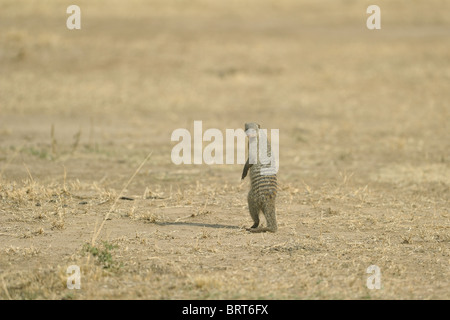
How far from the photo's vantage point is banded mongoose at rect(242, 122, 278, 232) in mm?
7129

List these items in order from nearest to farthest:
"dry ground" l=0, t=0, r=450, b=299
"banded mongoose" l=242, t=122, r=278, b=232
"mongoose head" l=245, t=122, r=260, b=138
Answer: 1. "dry ground" l=0, t=0, r=450, b=299
2. "banded mongoose" l=242, t=122, r=278, b=232
3. "mongoose head" l=245, t=122, r=260, b=138

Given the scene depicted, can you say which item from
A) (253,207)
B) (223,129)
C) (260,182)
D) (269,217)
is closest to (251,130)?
(260,182)

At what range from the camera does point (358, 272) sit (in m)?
6.12

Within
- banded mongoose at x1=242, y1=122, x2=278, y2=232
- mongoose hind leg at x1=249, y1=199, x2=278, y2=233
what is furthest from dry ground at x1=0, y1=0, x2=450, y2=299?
banded mongoose at x1=242, y1=122, x2=278, y2=232

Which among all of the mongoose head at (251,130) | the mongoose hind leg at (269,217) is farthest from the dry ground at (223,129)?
the mongoose head at (251,130)

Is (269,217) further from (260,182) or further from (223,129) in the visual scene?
(223,129)

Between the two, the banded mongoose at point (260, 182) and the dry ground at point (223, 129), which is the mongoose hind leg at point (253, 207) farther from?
the dry ground at point (223, 129)

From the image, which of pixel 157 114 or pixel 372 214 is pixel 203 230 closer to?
pixel 372 214

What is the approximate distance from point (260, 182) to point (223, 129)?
8650 mm

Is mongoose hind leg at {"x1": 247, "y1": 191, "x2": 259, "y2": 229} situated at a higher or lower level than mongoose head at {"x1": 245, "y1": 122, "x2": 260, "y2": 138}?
lower

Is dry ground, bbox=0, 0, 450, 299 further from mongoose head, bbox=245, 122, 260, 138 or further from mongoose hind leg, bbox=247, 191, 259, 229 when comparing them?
mongoose head, bbox=245, 122, 260, 138

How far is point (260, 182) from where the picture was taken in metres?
7.17

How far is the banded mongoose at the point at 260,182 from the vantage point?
23.4 feet

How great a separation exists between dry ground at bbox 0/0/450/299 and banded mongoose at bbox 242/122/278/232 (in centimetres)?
21
